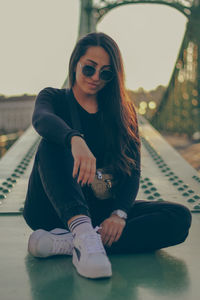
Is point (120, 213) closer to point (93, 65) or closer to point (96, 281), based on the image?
point (96, 281)

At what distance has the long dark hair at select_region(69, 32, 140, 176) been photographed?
7.70 feet

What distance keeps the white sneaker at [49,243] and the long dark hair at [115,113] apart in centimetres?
37

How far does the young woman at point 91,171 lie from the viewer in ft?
6.74

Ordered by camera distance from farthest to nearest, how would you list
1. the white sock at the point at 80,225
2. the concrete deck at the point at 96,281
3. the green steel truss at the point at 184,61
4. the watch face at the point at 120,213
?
1. the green steel truss at the point at 184,61
2. the watch face at the point at 120,213
3. the white sock at the point at 80,225
4. the concrete deck at the point at 96,281

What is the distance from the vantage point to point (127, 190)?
233 cm

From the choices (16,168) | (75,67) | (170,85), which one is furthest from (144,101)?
(75,67)

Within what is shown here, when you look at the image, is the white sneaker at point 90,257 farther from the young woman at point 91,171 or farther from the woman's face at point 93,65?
the woman's face at point 93,65

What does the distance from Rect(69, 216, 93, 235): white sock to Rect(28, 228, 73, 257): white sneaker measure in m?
0.18

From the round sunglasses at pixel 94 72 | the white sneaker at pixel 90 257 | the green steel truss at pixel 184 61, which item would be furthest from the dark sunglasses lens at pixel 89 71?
the green steel truss at pixel 184 61

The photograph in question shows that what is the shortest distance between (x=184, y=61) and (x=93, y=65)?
1406cm

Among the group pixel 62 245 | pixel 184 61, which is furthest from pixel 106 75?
pixel 184 61

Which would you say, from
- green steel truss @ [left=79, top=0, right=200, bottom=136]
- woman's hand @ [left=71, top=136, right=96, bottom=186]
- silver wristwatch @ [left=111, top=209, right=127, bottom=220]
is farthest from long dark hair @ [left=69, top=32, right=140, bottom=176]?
green steel truss @ [left=79, top=0, right=200, bottom=136]

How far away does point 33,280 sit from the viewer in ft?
6.30

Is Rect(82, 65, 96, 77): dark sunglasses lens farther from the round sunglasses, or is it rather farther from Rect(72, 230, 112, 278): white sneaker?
Rect(72, 230, 112, 278): white sneaker
